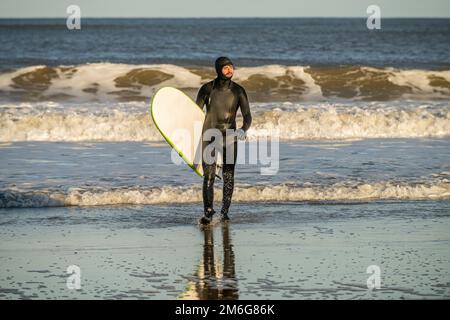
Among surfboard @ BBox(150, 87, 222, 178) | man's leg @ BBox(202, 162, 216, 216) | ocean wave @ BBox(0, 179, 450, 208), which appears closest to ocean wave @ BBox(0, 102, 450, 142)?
ocean wave @ BBox(0, 179, 450, 208)

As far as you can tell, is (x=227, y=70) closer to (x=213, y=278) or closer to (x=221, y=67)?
(x=221, y=67)

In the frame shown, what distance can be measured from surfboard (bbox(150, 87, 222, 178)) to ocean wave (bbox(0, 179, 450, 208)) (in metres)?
1.03

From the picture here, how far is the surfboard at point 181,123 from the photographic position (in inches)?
393

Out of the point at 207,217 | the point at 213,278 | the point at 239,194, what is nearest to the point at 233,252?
the point at 213,278

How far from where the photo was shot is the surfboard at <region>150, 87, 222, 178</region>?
9.98m

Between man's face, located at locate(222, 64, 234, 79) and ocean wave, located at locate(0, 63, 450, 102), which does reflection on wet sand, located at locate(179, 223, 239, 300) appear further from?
ocean wave, located at locate(0, 63, 450, 102)

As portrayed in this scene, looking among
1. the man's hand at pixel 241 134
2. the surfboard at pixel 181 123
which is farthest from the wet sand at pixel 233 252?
the man's hand at pixel 241 134

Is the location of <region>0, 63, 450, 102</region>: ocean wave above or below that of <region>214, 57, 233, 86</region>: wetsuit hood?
above

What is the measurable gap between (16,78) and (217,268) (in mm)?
23260

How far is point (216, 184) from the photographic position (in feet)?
39.4

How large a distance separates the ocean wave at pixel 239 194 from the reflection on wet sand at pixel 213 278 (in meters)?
2.49

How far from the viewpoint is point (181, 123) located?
1014 cm

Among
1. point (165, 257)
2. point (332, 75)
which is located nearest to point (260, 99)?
point (332, 75)

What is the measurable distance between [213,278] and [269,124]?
457 inches
